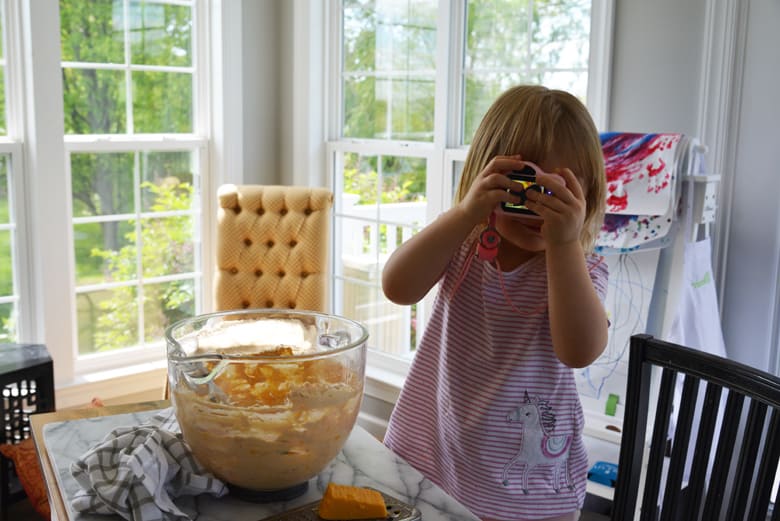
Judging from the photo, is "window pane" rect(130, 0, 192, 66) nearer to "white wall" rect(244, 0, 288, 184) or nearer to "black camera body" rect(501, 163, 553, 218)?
"white wall" rect(244, 0, 288, 184)

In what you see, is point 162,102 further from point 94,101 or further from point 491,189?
point 491,189

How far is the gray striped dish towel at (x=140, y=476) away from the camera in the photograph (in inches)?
36.4

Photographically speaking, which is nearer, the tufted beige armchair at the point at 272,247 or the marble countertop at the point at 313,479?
the marble countertop at the point at 313,479

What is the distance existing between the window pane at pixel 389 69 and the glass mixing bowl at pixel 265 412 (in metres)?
2.21

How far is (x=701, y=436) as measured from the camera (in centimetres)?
108

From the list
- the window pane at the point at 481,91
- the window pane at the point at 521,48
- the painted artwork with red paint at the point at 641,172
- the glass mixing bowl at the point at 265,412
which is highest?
the window pane at the point at 521,48

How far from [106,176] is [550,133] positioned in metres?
2.33

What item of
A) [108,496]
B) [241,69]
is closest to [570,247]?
[108,496]

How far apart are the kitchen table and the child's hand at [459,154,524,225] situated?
1.25ft

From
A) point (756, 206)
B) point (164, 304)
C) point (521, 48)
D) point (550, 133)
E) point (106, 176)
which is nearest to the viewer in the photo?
point (550, 133)

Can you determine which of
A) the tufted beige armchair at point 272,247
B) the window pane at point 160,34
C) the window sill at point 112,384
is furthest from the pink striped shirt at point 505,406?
the window pane at point 160,34

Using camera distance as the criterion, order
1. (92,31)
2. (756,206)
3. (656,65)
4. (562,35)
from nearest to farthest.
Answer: (756,206) < (656,65) < (562,35) < (92,31)

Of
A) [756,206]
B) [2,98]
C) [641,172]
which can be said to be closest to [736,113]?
[756,206]

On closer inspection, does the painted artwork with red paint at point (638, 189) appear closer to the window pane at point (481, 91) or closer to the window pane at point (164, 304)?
the window pane at point (481, 91)
